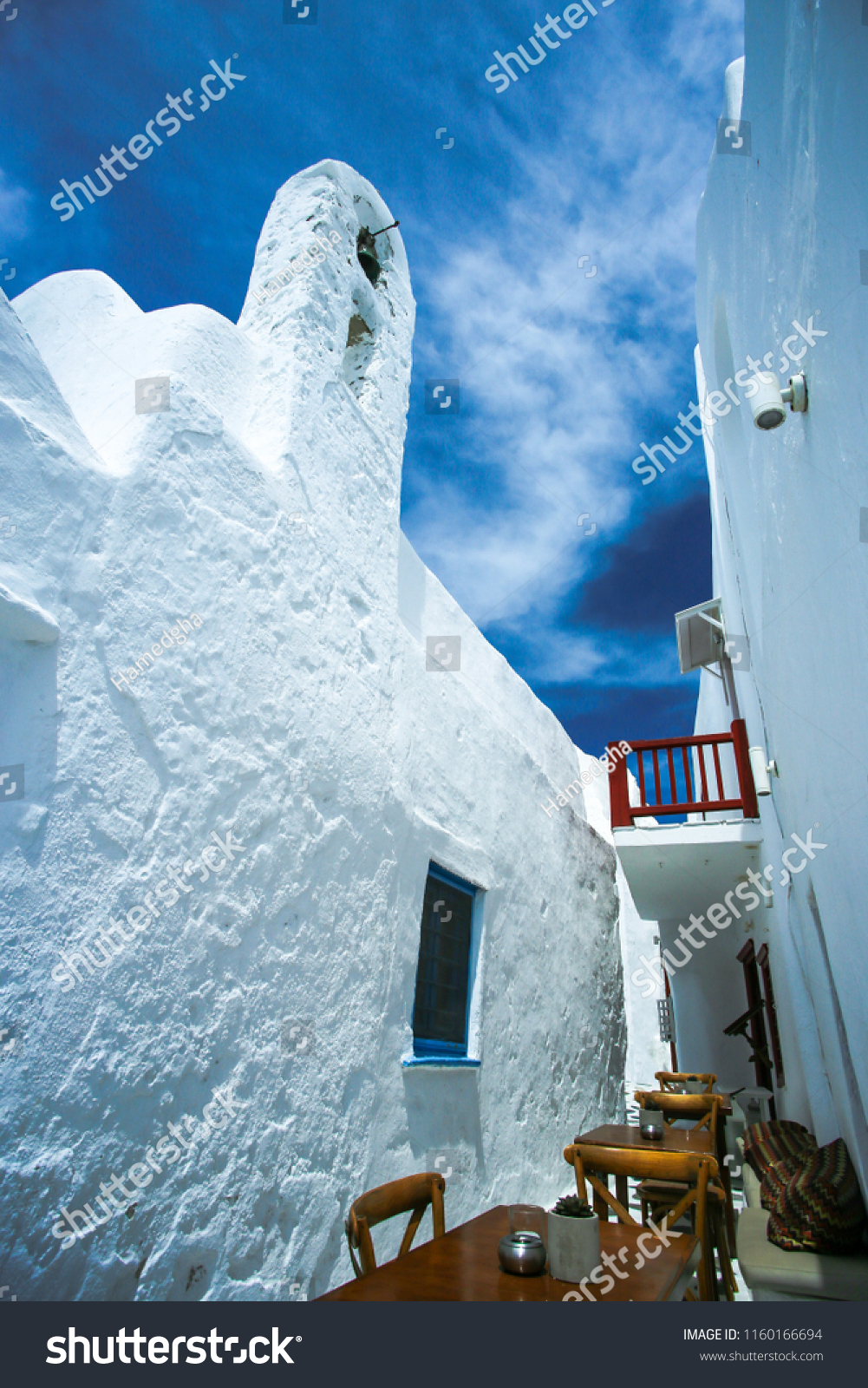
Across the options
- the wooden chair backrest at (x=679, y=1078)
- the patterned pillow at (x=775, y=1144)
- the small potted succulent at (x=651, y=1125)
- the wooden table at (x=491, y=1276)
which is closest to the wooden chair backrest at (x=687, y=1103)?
the patterned pillow at (x=775, y=1144)

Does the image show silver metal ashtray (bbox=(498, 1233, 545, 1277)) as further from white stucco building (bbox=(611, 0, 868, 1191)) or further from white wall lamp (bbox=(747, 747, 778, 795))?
white wall lamp (bbox=(747, 747, 778, 795))

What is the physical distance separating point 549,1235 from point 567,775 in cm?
636

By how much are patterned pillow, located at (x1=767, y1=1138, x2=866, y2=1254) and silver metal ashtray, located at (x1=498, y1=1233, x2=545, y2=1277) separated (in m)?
1.47

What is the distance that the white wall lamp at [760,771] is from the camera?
5.73 metres

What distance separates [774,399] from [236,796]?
2722 millimetres

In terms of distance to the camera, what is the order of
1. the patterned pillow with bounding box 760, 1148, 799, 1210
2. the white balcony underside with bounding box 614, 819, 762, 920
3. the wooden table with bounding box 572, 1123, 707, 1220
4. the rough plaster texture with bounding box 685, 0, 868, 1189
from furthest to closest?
the white balcony underside with bounding box 614, 819, 762, 920 → the wooden table with bounding box 572, 1123, 707, 1220 → the patterned pillow with bounding box 760, 1148, 799, 1210 → the rough plaster texture with bounding box 685, 0, 868, 1189

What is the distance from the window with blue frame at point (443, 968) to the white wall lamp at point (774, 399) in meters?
3.26

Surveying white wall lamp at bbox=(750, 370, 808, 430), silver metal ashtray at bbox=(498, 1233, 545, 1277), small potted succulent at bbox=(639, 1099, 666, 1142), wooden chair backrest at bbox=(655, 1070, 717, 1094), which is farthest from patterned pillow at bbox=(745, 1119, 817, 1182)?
white wall lamp at bbox=(750, 370, 808, 430)

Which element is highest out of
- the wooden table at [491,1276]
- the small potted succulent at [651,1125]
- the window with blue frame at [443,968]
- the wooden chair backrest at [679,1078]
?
the window with blue frame at [443,968]

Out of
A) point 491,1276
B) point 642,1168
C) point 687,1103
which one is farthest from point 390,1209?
point 687,1103

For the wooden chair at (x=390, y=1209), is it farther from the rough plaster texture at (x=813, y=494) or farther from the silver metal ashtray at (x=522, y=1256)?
the rough plaster texture at (x=813, y=494)

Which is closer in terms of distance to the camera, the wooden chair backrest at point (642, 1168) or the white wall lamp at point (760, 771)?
the wooden chair backrest at point (642, 1168)

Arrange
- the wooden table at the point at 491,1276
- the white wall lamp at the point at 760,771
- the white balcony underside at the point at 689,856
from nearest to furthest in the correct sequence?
the wooden table at the point at 491,1276, the white wall lamp at the point at 760,771, the white balcony underside at the point at 689,856

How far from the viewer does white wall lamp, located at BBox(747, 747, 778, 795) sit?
18.8 feet
